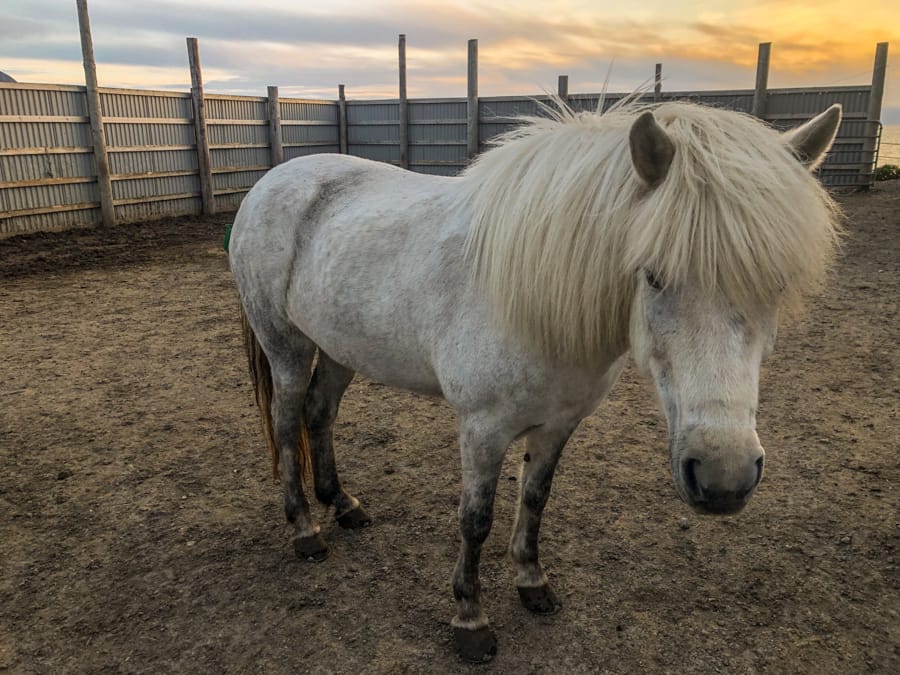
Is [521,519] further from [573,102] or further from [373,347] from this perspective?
[573,102]

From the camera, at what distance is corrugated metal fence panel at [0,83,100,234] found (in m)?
8.95

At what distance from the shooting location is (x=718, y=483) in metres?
1.26

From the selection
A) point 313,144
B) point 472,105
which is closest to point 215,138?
point 313,144

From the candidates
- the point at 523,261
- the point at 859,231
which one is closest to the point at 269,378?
the point at 523,261

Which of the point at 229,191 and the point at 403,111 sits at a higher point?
the point at 403,111

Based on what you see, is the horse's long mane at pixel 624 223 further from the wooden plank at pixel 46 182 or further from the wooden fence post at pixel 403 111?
the wooden fence post at pixel 403 111

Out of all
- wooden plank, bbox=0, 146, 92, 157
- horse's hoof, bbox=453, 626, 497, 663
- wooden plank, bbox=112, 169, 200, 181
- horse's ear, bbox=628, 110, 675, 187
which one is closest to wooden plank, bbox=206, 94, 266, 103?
wooden plank, bbox=112, 169, 200, 181

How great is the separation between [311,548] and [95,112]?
395 inches

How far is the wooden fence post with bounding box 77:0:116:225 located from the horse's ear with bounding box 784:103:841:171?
11002 mm

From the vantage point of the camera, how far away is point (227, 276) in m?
7.53

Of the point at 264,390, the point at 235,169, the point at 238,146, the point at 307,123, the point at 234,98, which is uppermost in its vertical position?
the point at 234,98

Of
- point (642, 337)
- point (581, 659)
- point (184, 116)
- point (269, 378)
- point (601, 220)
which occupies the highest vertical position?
point (184, 116)

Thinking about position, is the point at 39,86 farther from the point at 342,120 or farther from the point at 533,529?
the point at 533,529

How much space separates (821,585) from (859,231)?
8.95 metres
